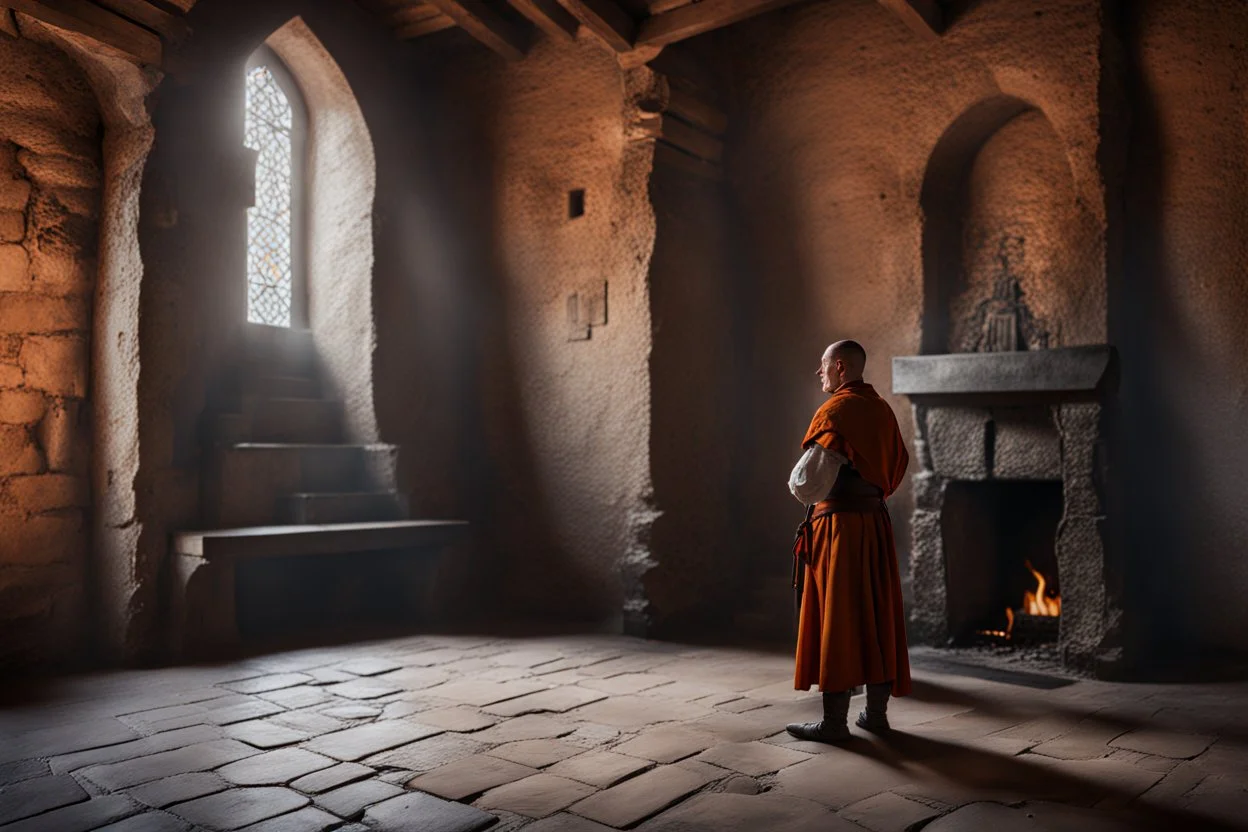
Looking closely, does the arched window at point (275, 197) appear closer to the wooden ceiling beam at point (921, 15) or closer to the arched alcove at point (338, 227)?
the arched alcove at point (338, 227)

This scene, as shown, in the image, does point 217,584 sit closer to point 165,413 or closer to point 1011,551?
point 165,413

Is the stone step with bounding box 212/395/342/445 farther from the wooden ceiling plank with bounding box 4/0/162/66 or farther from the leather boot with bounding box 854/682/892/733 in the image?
the leather boot with bounding box 854/682/892/733

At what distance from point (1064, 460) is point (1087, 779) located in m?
2.52

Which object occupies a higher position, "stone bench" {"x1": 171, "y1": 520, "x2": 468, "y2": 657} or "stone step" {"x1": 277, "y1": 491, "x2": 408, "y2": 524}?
"stone step" {"x1": 277, "y1": 491, "x2": 408, "y2": 524}

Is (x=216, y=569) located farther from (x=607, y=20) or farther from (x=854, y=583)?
(x=607, y=20)

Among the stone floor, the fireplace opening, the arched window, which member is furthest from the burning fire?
the arched window

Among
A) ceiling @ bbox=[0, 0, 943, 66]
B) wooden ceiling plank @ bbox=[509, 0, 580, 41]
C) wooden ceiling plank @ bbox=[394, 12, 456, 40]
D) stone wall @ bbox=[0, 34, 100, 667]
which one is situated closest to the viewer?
ceiling @ bbox=[0, 0, 943, 66]

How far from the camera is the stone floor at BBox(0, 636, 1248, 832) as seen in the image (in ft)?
10.2

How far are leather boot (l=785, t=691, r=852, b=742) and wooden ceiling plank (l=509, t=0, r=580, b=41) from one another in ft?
15.0

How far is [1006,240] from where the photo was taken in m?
6.49

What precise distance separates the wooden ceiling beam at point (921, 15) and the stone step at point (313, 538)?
4.32m

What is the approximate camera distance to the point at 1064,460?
5.60m

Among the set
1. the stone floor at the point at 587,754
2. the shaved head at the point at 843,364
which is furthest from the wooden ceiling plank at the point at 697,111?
the stone floor at the point at 587,754

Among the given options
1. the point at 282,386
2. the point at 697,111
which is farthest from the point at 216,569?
the point at 697,111
